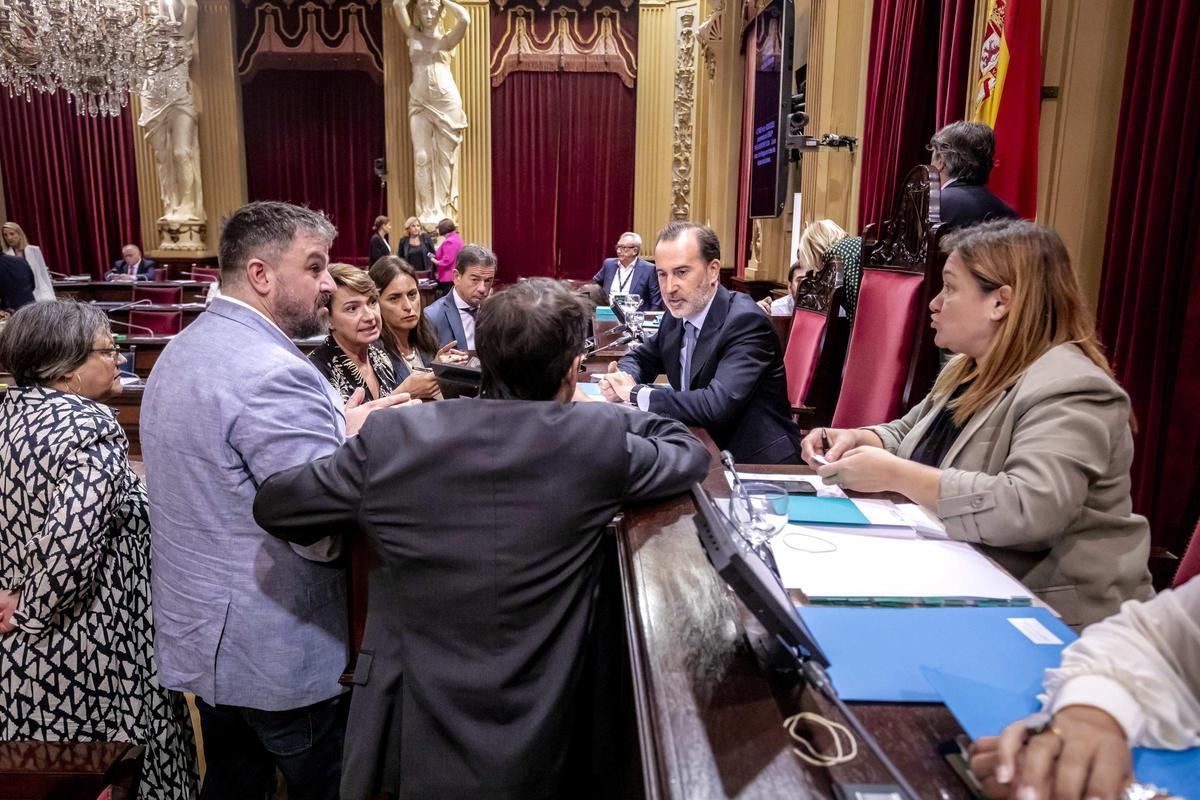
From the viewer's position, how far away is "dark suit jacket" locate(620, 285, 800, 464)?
2416mm

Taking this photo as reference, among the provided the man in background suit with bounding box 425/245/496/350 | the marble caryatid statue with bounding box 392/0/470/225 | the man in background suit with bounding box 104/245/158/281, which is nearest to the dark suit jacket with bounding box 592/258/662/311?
the man in background suit with bounding box 425/245/496/350

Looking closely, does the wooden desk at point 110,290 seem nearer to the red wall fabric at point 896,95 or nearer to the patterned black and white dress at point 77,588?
the red wall fabric at point 896,95

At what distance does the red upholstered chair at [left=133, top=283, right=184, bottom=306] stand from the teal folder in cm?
749

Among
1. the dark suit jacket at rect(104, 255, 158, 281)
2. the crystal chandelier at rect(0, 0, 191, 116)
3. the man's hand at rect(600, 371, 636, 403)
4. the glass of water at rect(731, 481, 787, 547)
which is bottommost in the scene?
the dark suit jacket at rect(104, 255, 158, 281)

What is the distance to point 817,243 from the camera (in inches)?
169

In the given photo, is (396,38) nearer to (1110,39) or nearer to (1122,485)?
(1110,39)

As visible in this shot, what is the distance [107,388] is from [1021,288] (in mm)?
1946

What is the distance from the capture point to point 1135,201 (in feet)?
8.55

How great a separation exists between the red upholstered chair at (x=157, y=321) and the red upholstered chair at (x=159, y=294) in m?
1.83

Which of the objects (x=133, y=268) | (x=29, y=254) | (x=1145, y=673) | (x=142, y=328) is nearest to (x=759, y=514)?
(x=1145, y=673)

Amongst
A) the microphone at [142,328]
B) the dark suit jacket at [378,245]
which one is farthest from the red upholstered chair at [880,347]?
the dark suit jacket at [378,245]

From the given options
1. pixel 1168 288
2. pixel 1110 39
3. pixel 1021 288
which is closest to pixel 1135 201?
pixel 1168 288

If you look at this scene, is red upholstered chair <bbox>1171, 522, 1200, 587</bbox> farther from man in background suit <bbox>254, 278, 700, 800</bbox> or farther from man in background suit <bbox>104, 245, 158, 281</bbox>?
man in background suit <bbox>104, 245, 158, 281</bbox>

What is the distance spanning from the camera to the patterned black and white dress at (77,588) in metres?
1.62
